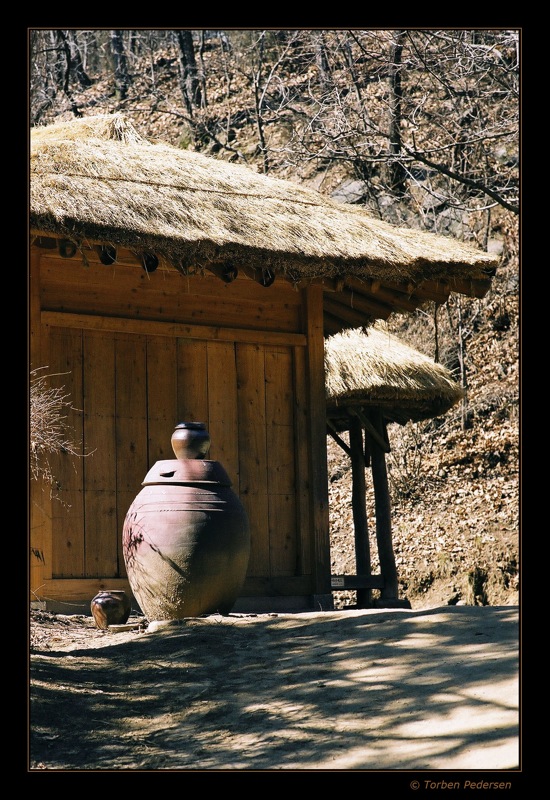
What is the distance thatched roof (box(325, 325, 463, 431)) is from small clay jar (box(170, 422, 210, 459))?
463 centimetres

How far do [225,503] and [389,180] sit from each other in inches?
600

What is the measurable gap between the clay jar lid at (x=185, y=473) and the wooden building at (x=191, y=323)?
121cm

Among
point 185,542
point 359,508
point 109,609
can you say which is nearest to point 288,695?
point 185,542

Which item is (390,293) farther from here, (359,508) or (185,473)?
(359,508)

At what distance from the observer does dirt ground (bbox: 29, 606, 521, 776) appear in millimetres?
Result: 4262

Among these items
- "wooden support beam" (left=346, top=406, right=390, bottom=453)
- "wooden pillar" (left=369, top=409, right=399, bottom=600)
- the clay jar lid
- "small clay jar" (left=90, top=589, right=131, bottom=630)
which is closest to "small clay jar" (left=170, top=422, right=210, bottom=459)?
the clay jar lid

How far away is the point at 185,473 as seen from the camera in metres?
7.12

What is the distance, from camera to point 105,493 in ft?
27.2

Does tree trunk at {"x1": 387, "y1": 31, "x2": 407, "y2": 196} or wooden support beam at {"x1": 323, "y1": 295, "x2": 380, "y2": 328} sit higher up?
tree trunk at {"x1": 387, "y1": 31, "x2": 407, "y2": 196}

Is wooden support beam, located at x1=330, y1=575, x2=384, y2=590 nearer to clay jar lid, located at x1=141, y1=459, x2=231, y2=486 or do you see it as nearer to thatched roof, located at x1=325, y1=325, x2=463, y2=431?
thatched roof, located at x1=325, y1=325, x2=463, y2=431

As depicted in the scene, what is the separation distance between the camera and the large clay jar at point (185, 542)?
6.87 metres

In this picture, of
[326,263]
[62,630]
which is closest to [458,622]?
[62,630]

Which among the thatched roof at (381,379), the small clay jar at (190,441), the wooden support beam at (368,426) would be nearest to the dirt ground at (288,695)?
the small clay jar at (190,441)
